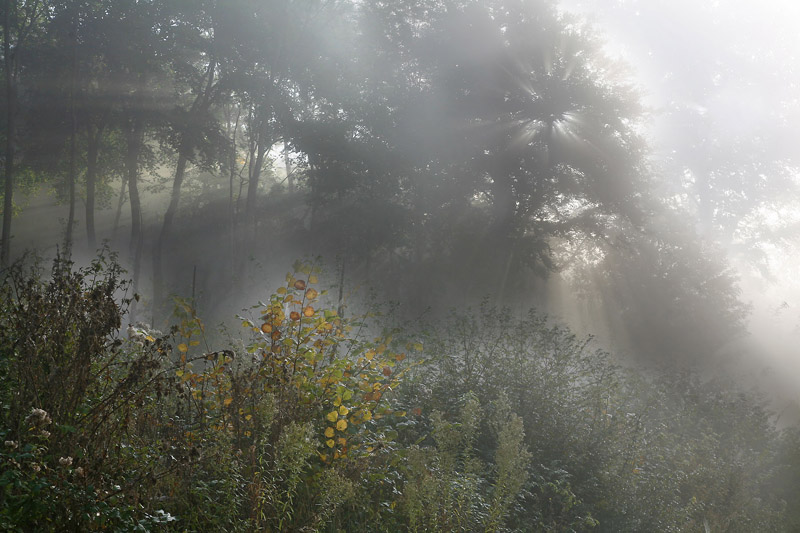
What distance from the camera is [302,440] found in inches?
140

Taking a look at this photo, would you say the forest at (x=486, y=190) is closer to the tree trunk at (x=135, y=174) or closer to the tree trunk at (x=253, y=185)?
the tree trunk at (x=135, y=174)

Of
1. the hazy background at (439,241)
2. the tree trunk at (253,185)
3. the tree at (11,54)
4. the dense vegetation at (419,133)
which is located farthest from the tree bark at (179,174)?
the tree at (11,54)

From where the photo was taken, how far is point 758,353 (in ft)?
76.0

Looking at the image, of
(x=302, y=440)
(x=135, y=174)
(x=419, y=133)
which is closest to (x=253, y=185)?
(x=135, y=174)

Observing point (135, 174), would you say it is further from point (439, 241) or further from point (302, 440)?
point (302, 440)

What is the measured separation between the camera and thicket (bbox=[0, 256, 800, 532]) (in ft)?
10.8

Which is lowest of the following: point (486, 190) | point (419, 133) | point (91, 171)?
point (91, 171)

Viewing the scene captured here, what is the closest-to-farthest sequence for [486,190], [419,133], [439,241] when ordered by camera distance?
[419,133] → [486,190] → [439,241]

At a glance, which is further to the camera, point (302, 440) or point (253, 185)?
point (253, 185)

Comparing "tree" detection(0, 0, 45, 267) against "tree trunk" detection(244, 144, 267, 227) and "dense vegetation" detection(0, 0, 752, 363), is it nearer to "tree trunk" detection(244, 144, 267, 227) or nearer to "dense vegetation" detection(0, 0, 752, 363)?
"dense vegetation" detection(0, 0, 752, 363)

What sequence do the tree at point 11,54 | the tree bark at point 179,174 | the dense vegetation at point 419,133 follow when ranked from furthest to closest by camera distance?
the tree bark at point 179,174 → the dense vegetation at point 419,133 → the tree at point 11,54

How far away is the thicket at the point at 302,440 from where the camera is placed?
3.28 metres

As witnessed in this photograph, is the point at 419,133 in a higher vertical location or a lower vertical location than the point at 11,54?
lower

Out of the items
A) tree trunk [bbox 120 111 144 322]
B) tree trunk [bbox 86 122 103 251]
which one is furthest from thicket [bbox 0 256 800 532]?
tree trunk [bbox 86 122 103 251]
